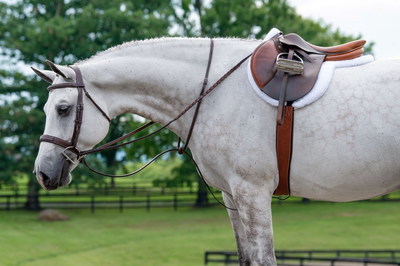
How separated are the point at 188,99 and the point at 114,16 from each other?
21454mm

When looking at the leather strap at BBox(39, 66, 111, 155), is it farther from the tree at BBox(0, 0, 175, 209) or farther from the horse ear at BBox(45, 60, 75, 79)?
the tree at BBox(0, 0, 175, 209)

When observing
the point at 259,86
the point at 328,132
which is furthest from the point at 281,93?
the point at 328,132

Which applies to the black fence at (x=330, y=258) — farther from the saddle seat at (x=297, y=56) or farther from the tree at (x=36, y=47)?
the tree at (x=36, y=47)

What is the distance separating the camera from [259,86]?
296 centimetres

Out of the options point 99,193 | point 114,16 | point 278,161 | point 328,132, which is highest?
point 114,16

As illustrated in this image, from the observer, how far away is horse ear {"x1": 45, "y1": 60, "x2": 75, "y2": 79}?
3043 millimetres

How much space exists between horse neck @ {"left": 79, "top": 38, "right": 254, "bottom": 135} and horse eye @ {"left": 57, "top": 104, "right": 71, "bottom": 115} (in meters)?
0.25

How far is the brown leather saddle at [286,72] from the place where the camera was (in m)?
2.86

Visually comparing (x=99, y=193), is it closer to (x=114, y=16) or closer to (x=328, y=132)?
(x=114, y=16)

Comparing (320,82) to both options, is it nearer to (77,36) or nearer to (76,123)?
(76,123)

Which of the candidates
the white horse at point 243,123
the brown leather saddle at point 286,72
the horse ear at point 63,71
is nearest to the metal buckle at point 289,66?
the brown leather saddle at point 286,72

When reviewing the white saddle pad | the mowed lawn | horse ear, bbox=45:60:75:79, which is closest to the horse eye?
horse ear, bbox=45:60:75:79

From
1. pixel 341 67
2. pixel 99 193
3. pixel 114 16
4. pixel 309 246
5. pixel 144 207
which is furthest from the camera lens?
pixel 99 193

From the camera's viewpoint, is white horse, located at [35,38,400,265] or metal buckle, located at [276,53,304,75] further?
metal buckle, located at [276,53,304,75]
